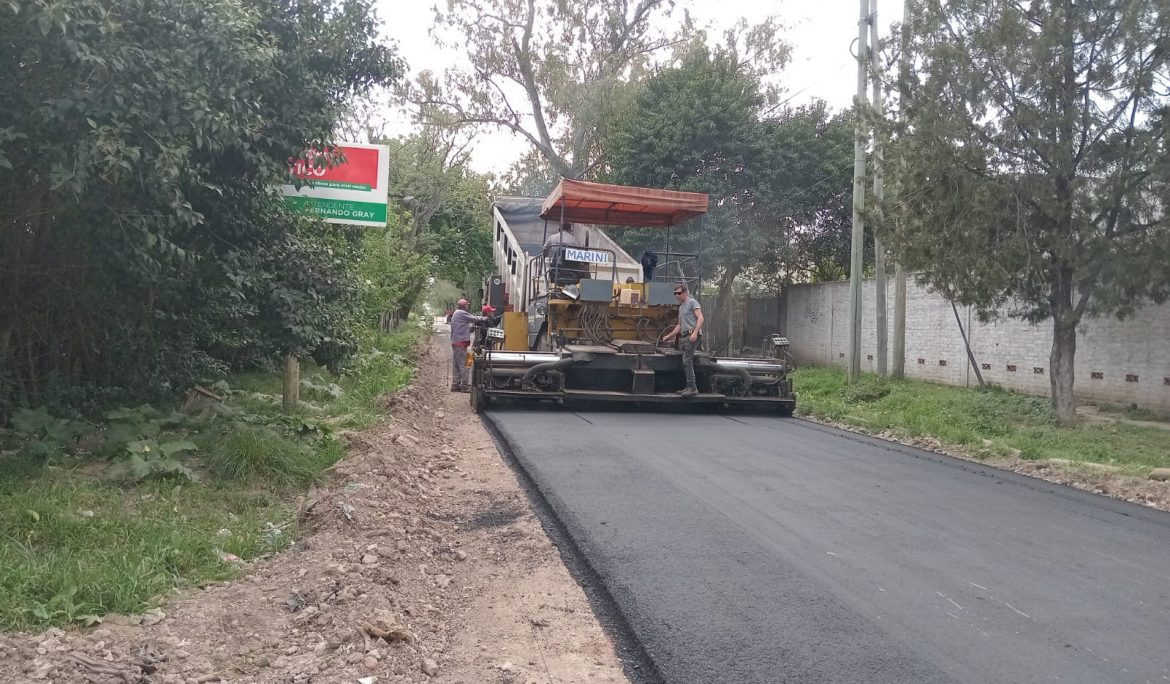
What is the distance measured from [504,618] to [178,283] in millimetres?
4454

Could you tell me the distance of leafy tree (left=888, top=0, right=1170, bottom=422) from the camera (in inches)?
411

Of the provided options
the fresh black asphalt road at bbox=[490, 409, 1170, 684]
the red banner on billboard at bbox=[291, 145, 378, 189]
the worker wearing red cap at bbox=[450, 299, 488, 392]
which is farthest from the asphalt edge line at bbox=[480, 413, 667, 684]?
the worker wearing red cap at bbox=[450, 299, 488, 392]

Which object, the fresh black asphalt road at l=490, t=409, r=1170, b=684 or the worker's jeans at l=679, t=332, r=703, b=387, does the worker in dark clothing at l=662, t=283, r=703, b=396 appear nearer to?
the worker's jeans at l=679, t=332, r=703, b=387

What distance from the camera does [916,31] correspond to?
12086 mm

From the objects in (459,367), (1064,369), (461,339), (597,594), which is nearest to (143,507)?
(597,594)

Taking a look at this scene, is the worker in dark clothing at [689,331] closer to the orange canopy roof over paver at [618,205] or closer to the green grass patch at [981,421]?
the orange canopy roof over paver at [618,205]

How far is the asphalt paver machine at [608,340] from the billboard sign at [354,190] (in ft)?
9.83

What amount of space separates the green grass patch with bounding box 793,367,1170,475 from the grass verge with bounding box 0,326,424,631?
7219mm

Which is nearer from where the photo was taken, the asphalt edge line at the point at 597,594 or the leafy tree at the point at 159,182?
the asphalt edge line at the point at 597,594

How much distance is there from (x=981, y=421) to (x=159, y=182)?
33.5ft

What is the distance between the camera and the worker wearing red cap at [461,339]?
610 inches

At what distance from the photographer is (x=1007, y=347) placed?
620 inches

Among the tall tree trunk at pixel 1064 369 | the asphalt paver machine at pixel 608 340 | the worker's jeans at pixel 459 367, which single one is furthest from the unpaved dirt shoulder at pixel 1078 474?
the worker's jeans at pixel 459 367

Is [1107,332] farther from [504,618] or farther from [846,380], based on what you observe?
[504,618]
